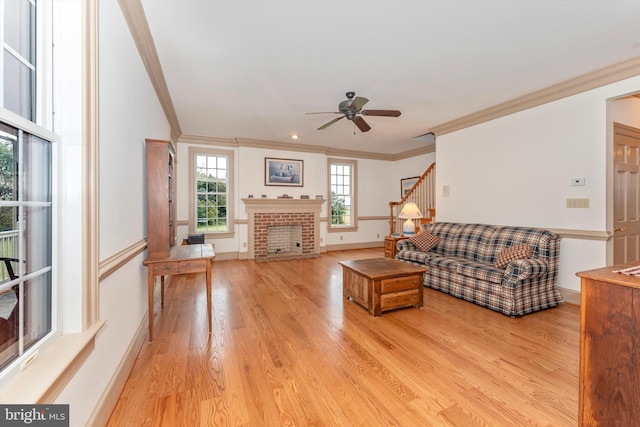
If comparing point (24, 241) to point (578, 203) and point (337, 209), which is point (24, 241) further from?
point (337, 209)

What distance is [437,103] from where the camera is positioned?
3883 mm

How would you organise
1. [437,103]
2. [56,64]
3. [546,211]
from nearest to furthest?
1. [56,64]
2. [546,211]
3. [437,103]

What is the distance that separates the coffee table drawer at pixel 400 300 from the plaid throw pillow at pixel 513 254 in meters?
1.08

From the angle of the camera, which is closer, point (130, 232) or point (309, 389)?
point (309, 389)

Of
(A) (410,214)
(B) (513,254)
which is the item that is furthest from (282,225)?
(B) (513,254)

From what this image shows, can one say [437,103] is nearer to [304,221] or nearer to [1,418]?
[304,221]

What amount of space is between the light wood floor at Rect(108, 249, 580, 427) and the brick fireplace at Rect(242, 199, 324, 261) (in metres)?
2.75

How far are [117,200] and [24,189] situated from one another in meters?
0.78

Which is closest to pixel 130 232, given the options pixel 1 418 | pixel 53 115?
pixel 53 115

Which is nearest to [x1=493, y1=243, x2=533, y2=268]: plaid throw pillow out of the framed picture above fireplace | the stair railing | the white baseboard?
the white baseboard

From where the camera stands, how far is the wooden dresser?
47.1 inches

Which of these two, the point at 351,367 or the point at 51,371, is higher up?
the point at 51,371

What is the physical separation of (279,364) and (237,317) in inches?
40.4

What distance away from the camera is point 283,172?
6.25 meters
